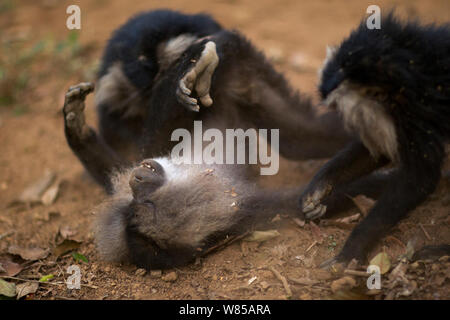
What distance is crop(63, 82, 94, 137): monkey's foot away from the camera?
327 centimetres

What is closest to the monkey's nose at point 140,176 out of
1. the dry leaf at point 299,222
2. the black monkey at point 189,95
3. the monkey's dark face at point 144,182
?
the monkey's dark face at point 144,182

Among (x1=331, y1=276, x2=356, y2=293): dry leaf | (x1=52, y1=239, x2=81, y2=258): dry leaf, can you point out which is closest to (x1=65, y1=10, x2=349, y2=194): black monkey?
(x1=52, y1=239, x2=81, y2=258): dry leaf

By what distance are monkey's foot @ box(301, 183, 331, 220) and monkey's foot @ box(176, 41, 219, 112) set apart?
0.87 metres

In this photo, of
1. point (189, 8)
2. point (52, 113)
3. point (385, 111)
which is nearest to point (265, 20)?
point (189, 8)

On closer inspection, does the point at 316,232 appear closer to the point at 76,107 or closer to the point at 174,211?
the point at 174,211

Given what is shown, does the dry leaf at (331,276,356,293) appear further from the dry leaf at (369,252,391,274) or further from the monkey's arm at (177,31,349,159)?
the monkey's arm at (177,31,349,159)

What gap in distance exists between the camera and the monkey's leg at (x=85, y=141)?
3297 mm

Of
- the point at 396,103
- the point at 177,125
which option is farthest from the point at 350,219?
the point at 177,125

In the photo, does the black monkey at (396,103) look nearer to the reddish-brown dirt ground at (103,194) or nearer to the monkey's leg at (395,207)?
the monkey's leg at (395,207)

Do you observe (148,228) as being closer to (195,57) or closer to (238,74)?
(195,57)

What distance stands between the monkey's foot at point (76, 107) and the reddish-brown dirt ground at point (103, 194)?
2.22ft

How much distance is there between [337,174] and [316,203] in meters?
0.24

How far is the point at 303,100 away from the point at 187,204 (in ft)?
4.83

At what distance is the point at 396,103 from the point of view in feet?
8.87
